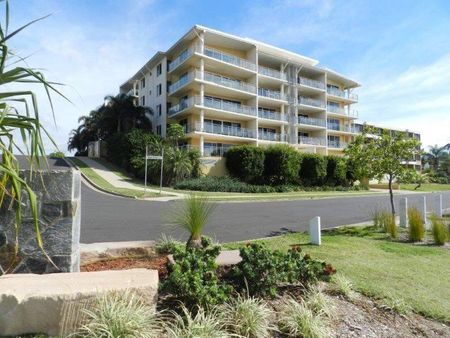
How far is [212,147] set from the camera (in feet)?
111

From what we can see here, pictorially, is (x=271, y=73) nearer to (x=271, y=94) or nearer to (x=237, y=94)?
(x=271, y=94)

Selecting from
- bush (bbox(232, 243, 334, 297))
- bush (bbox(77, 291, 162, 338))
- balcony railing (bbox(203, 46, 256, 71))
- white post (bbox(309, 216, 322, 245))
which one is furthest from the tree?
balcony railing (bbox(203, 46, 256, 71))

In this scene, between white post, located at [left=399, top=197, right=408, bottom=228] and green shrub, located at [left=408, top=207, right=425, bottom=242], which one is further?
white post, located at [left=399, top=197, right=408, bottom=228]

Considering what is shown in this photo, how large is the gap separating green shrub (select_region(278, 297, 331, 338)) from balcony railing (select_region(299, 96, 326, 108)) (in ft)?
134

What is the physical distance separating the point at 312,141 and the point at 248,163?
1658 cm

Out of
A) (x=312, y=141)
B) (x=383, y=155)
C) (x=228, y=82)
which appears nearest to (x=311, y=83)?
(x=312, y=141)

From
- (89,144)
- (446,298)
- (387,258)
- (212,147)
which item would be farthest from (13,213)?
(89,144)

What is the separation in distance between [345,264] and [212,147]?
2850 centimetres

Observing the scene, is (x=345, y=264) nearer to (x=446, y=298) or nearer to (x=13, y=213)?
(x=446, y=298)

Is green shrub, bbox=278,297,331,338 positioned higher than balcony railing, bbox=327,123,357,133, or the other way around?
balcony railing, bbox=327,123,357,133

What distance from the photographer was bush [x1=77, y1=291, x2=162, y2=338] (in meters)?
2.56

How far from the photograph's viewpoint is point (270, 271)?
12.2ft

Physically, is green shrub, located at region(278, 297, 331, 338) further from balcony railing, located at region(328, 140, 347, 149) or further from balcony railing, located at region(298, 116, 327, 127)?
balcony railing, located at region(328, 140, 347, 149)

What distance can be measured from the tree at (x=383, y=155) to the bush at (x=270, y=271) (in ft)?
24.2
